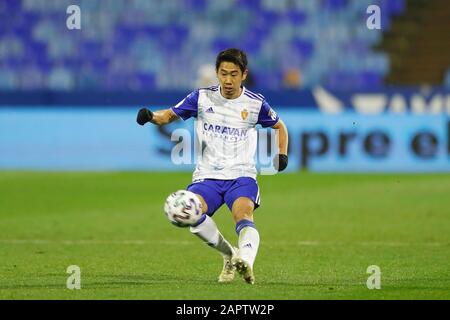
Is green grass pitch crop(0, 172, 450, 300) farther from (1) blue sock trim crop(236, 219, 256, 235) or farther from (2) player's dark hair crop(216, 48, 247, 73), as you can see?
(2) player's dark hair crop(216, 48, 247, 73)

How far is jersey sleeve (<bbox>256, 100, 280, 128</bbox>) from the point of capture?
7.93m

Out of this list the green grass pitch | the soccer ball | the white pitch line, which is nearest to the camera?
the soccer ball

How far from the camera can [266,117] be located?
798cm

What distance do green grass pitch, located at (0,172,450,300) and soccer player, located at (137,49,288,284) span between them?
472 mm

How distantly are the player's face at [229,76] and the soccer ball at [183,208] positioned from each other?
0.88m

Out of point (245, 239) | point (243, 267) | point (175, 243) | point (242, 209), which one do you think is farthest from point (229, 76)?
point (175, 243)

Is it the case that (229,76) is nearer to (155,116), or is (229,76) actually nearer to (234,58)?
(234,58)

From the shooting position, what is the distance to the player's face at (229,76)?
753 cm

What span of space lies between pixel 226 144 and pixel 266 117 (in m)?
0.40

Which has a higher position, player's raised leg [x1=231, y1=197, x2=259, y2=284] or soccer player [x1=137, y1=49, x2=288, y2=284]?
soccer player [x1=137, y1=49, x2=288, y2=284]

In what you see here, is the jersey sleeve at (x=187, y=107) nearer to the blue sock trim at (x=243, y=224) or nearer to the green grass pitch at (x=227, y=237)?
the blue sock trim at (x=243, y=224)

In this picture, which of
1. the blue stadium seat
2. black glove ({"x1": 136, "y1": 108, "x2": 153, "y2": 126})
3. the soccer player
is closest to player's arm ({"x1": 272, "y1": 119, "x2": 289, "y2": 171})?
the soccer player
